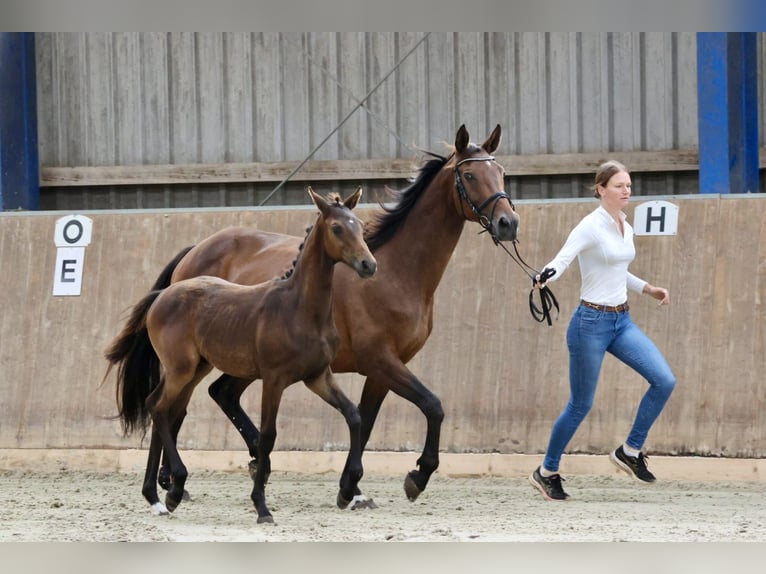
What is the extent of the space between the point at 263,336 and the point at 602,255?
1751 mm

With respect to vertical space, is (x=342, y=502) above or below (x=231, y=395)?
below

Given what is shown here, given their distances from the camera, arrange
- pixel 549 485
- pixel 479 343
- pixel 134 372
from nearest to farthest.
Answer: pixel 549 485 → pixel 134 372 → pixel 479 343

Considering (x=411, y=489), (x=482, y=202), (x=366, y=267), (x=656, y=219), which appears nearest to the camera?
(x=366, y=267)

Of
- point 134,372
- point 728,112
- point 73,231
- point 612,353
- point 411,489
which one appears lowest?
point 411,489

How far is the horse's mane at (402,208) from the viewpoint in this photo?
628 cm

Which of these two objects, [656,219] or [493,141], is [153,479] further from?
[656,219]

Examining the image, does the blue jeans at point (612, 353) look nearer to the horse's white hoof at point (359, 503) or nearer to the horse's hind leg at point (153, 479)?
the horse's white hoof at point (359, 503)

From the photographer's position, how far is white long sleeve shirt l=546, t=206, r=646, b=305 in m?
5.69

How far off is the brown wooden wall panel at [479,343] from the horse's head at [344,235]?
8.19ft

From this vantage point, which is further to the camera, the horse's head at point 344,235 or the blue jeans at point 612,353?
the blue jeans at point 612,353

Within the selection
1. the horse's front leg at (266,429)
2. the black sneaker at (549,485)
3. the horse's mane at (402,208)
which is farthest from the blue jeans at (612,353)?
the horse's front leg at (266,429)

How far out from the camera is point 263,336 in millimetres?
5648

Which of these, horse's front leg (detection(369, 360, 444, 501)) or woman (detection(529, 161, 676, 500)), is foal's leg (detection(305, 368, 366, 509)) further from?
woman (detection(529, 161, 676, 500))

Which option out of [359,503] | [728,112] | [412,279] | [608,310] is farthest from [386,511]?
[728,112]
